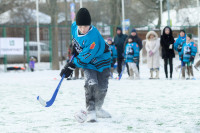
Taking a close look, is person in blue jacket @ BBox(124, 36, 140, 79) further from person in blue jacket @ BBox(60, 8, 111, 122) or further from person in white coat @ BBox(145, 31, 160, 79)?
person in blue jacket @ BBox(60, 8, 111, 122)

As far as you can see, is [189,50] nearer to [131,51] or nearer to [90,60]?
[131,51]

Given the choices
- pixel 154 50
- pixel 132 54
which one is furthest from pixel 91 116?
pixel 154 50

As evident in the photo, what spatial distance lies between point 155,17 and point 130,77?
3056cm

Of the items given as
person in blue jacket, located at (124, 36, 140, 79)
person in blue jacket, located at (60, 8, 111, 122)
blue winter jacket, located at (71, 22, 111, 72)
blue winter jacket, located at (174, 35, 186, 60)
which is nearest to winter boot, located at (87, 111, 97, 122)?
person in blue jacket, located at (60, 8, 111, 122)

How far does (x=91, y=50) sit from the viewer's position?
5.09m

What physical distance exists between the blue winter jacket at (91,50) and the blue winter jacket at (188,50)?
7570 millimetres

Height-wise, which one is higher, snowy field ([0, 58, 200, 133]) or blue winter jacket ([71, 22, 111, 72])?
blue winter jacket ([71, 22, 111, 72])

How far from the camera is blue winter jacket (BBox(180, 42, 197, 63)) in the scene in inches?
492

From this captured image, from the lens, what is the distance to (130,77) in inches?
540

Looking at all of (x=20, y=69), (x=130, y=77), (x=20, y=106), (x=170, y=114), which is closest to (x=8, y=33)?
(x=20, y=69)

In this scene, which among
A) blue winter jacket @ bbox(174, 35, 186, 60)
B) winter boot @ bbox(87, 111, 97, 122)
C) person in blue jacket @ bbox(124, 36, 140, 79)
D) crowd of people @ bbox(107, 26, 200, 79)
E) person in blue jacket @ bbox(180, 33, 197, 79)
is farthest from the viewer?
person in blue jacket @ bbox(124, 36, 140, 79)

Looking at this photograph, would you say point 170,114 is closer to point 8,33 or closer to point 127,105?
point 127,105

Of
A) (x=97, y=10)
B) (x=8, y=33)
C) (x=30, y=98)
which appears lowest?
(x=30, y=98)

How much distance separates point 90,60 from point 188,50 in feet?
25.9
